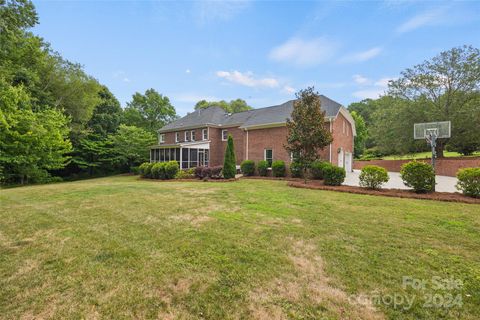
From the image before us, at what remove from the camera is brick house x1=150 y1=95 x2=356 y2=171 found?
16.7 meters

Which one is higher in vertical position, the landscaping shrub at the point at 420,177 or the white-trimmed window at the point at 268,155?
the white-trimmed window at the point at 268,155

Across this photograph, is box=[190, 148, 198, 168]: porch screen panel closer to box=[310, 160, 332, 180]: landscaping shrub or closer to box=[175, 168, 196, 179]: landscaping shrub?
box=[175, 168, 196, 179]: landscaping shrub

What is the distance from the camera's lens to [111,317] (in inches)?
84.3

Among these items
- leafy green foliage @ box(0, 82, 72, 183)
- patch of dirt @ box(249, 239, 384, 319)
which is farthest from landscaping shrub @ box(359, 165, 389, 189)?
leafy green foliage @ box(0, 82, 72, 183)

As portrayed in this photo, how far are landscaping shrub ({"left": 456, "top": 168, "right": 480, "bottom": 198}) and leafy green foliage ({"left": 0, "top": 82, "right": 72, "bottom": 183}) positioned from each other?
14139 mm

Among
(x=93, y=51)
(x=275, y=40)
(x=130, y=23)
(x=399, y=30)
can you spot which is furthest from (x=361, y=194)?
(x=93, y=51)

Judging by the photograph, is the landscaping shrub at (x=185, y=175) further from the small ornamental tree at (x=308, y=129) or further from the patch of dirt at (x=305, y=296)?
the patch of dirt at (x=305, y=296)

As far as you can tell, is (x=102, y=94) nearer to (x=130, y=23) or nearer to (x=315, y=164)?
(x=130, y=23)

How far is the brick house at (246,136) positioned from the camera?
1670 cm

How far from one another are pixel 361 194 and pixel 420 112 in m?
19.2

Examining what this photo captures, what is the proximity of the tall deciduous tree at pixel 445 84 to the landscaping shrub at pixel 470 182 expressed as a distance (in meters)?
16.2

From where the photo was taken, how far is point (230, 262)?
320cm

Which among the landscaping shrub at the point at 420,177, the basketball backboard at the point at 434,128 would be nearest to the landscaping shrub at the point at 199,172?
the landscaping shrub at the point at 420,177

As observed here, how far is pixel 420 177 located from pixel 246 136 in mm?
12935
